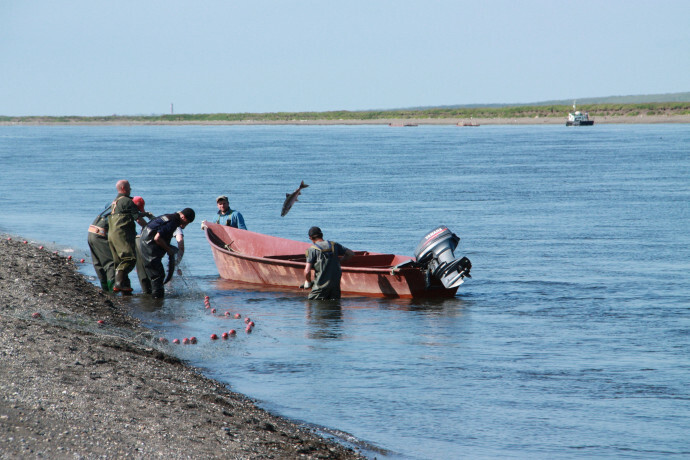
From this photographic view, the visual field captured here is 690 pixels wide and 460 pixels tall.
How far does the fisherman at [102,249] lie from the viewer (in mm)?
13742

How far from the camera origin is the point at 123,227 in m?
13.3

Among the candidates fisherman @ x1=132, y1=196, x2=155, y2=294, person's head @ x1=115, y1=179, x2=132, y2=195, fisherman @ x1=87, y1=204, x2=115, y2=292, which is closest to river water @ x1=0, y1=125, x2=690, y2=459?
fisherman @ x1=132, y1=196, x2=155, y2=294

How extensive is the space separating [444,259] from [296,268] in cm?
280

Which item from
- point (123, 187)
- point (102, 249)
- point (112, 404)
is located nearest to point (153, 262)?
point (102, 249)

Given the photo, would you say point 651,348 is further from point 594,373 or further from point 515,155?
point 515,155

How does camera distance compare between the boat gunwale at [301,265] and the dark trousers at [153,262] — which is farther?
the boat gunwale at [301,265]

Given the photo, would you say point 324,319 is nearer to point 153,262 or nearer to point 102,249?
point 153,262

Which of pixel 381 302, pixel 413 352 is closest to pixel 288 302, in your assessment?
pixel 381 302

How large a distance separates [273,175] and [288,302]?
33421mm

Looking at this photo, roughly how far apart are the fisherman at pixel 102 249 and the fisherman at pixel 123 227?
0.20 meters

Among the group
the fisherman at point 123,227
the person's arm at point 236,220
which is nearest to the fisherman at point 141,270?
the fisherman at point 123,227

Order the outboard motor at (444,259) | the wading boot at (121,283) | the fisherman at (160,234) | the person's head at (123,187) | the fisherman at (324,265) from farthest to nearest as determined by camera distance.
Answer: the outboard motor at (444,259) < the wading boot at (121,283) < the fisherman at (324,265) < the fisherman at (160,234) < the person's head at (123,187)

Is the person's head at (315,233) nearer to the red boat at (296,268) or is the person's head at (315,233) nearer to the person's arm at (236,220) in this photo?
the red boat at (296,268)

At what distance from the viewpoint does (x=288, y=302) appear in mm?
14758
